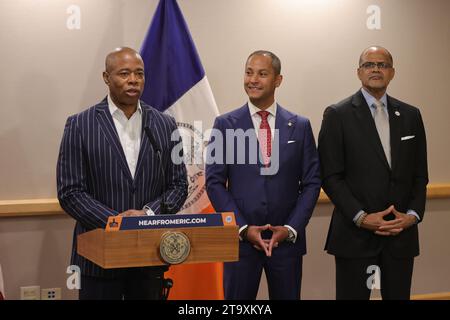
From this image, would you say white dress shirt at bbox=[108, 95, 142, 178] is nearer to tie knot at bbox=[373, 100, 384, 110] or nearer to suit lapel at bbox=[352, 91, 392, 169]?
suit lapel at bbox=[352, 91, 392, 169]

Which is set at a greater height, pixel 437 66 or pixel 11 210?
pixel 437 66

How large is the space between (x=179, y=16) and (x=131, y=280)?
1.89 meters

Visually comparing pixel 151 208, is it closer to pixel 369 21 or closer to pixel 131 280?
pixel 131 280

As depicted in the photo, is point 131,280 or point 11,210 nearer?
point 131,280

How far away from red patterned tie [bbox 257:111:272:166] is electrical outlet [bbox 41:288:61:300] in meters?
1.71

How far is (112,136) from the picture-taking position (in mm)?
2871

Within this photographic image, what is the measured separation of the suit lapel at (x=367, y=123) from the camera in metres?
3.39

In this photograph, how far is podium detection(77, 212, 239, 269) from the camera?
228cm

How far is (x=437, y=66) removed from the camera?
4.91 meters

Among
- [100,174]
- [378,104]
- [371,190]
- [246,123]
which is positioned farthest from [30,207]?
[378,104]

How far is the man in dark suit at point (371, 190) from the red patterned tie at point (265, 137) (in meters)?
0.33

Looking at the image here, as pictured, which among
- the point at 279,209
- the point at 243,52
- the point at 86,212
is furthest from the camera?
the point at 243,52

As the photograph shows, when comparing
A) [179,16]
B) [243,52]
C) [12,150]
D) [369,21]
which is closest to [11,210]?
[12,150]

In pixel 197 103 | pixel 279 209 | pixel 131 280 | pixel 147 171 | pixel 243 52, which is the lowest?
pixel 131 280
